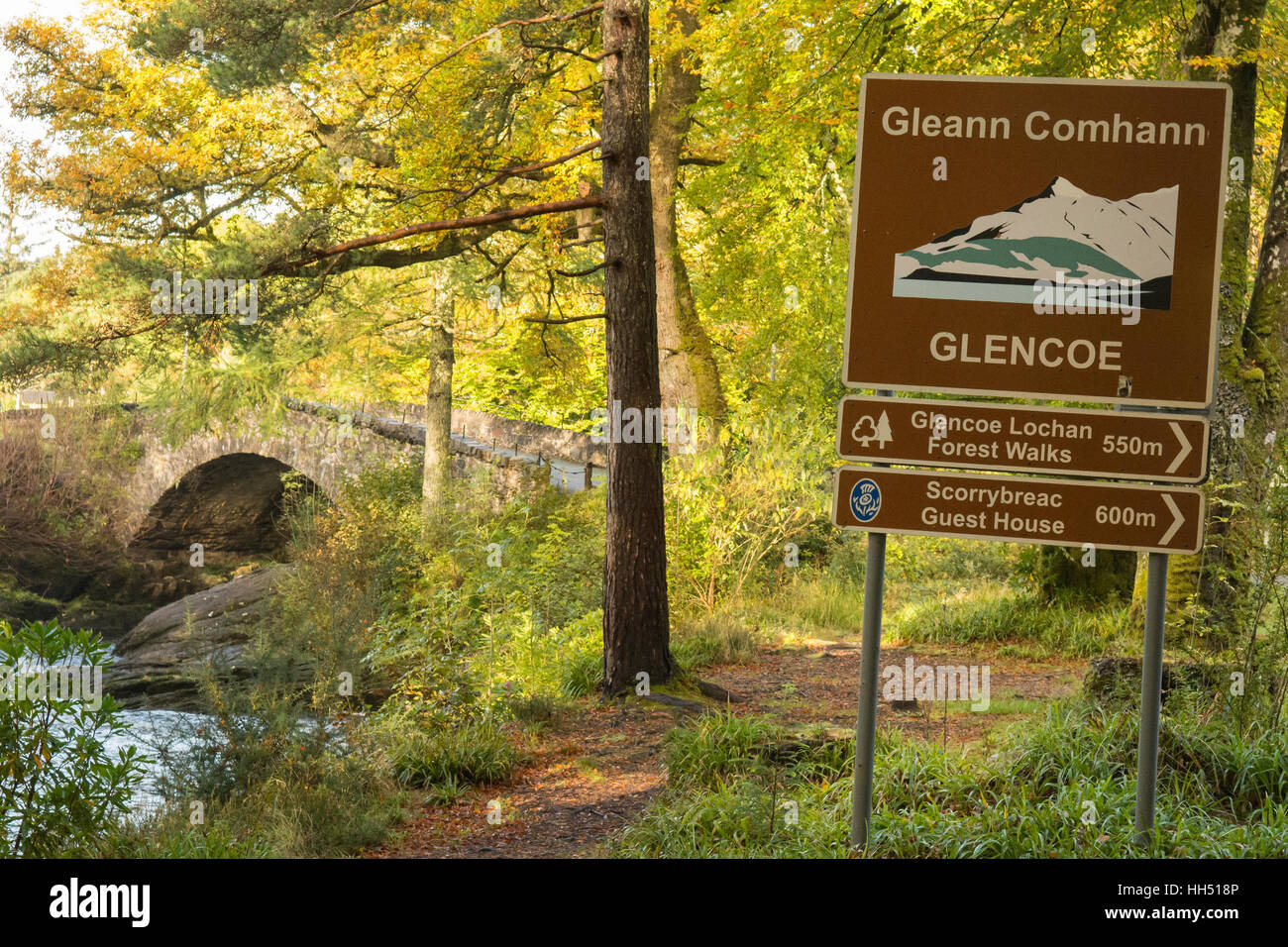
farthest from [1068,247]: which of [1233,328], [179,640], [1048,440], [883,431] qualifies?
[179,640]

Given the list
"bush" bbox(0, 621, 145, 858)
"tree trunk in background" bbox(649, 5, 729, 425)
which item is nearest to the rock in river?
"tree trunk in background" bbox(649, 5, 729, 425)

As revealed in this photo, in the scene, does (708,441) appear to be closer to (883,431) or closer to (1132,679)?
(1132,679)

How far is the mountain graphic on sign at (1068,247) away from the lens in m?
4.06

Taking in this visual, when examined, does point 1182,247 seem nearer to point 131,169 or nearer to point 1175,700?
point 1175,700

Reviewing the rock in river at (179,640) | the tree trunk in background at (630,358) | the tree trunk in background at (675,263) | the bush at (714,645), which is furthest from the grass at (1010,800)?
the tree trunk in background at (675,263)

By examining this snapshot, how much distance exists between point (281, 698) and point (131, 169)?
7.59 meters

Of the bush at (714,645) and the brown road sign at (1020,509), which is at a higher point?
the brown road sign at (1020,509)

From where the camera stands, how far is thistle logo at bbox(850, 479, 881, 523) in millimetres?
4070

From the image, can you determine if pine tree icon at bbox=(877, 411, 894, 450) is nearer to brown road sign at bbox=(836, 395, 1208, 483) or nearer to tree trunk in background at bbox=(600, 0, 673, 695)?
brown road sign at bbox=(836, 395, 1208, 483)

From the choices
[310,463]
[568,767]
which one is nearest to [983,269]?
[568,767]

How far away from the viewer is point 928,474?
13.3ft

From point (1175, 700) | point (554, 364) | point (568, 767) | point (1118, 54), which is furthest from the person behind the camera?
point (554, 364)

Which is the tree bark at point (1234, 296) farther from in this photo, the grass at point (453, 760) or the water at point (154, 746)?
the water at point (154, 746)

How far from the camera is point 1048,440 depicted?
13.1 feet
